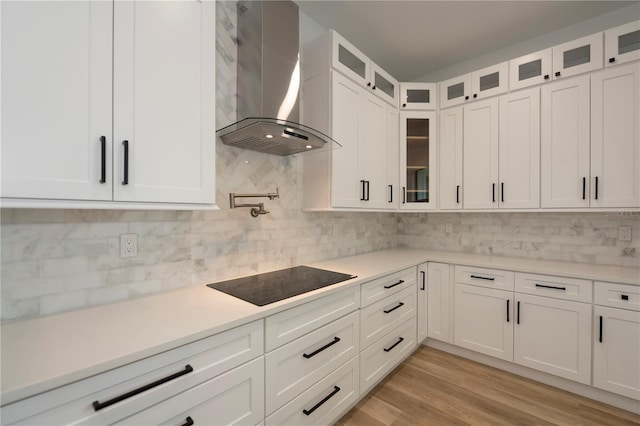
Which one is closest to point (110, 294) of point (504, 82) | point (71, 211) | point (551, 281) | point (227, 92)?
point (71, 211)

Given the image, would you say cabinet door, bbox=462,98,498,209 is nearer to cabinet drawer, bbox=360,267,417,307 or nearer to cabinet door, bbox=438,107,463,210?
cabinet door, bbox=438,107,463,210

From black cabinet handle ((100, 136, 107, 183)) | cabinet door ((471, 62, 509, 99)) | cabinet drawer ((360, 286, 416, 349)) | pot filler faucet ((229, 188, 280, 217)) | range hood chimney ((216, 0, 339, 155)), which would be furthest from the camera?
cabinet door ((471, 62, 509, 99))

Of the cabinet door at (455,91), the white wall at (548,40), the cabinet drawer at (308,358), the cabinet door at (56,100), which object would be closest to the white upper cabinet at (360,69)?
the cabinet door at (455,91)

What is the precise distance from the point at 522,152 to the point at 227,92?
A: 248 centimetres

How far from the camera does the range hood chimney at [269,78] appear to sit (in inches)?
65.6

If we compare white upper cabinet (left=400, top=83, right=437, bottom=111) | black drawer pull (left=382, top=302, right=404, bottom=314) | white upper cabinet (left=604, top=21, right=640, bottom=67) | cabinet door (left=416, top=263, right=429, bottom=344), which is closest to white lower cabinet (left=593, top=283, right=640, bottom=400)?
cabinet door (left=416, top=263, right=429, bottom=344)

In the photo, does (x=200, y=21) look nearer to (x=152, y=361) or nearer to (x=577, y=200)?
(x=152, y=361)

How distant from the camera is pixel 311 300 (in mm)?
1470

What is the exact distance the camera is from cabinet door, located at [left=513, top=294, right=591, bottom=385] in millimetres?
2002

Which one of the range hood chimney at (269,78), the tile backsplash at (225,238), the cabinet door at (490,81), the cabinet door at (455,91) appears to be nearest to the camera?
the tile backsplash at (225,238)

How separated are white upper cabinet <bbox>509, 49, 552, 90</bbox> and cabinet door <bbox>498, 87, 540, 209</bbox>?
7 cm

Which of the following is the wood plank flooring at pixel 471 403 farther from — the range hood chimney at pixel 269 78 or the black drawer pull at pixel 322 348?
the range hood chimney at pixel 269 78

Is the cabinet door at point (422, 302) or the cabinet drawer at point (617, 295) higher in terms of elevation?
the cabinet drawer at point (617, 295)

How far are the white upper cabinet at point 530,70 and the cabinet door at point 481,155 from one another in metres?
0.21
